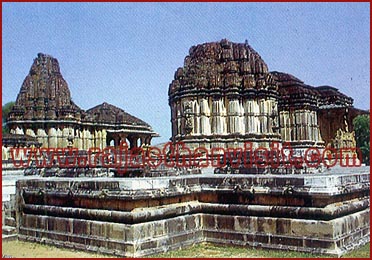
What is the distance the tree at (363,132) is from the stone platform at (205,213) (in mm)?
29251

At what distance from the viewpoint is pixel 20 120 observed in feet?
115

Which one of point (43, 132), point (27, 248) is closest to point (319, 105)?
point (43, 132)

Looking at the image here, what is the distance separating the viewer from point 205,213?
1273cm

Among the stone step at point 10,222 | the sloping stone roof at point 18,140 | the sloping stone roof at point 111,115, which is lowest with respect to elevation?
Answer: the stone step at point 10,222

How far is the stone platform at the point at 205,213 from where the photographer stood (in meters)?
10.9

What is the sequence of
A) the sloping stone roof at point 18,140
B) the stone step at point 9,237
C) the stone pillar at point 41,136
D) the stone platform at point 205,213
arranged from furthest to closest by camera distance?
the stone pillar at point 41,136 → the sloping stone roof at point 18,140 → the stone step at point 9,237 → the stone platform at point 205,213

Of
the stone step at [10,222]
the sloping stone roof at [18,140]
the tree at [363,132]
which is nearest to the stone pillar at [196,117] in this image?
the stone step at [10,222]

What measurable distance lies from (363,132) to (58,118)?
25443mm

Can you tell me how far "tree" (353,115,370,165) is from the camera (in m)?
40.5

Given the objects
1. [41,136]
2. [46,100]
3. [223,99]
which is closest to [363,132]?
[223,99]

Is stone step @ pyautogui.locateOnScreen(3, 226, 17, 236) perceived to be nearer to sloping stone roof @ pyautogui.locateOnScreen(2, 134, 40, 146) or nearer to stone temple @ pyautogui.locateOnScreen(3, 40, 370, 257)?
stone temple @ pyautogui.locateOnScreen(3, 40, 370, 257)

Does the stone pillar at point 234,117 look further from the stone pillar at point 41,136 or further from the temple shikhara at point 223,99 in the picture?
the stone pillar at point 41,136

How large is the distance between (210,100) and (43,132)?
15999 mm

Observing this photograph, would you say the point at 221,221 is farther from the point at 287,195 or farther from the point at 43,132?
the point at 43,132
